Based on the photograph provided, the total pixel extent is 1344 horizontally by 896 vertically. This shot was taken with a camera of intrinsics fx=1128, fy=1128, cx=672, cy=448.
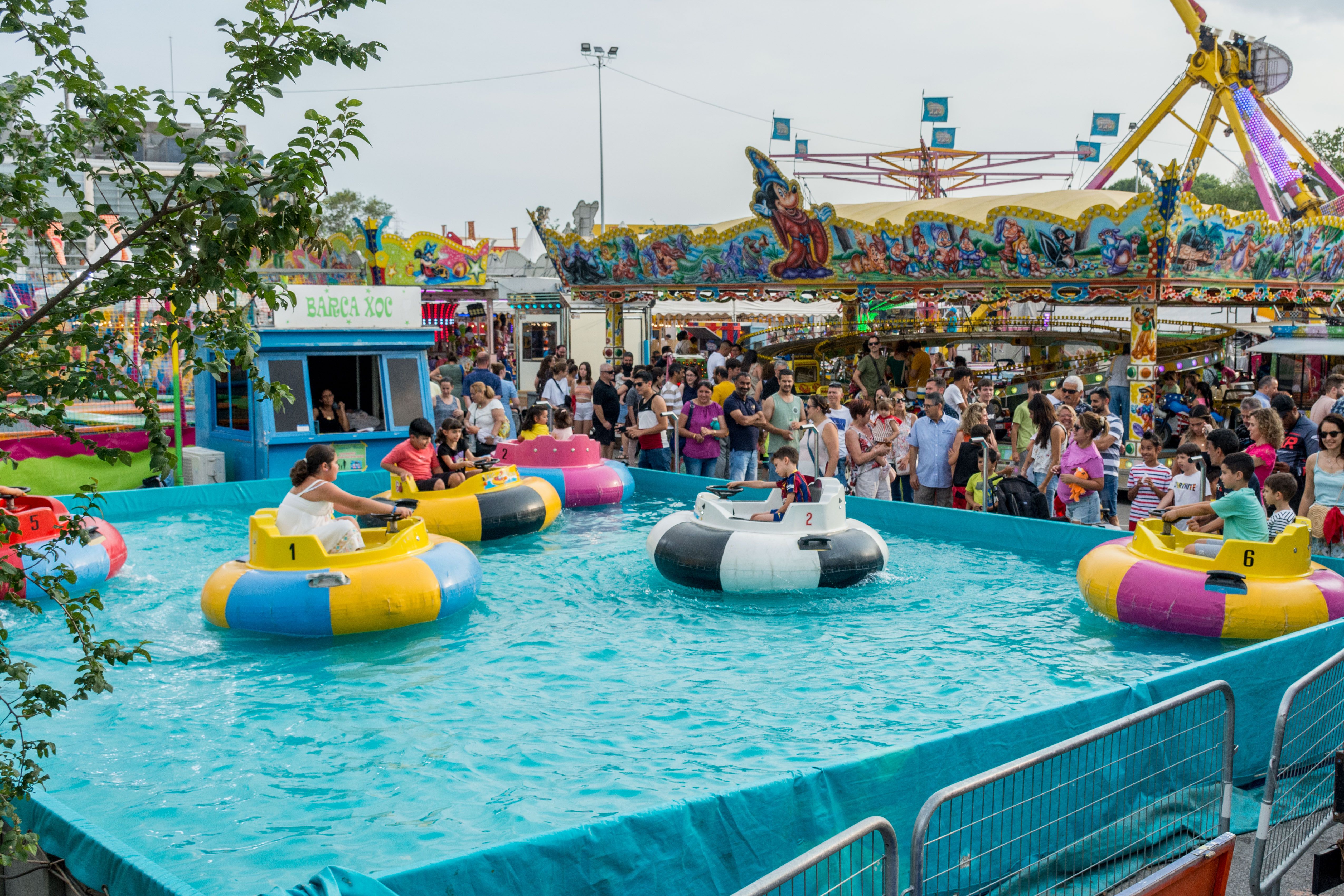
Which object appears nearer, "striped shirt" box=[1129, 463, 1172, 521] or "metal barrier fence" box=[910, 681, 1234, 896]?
"metal barrier fence" box=[910, 681, 1234, 896]

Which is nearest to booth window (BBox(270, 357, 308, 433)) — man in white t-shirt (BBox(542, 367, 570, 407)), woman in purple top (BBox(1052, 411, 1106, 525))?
man in white t-shirt (BBox(542, 367, 570, 407))

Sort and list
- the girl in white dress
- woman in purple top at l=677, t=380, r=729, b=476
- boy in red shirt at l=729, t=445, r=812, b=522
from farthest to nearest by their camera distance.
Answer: woman in purple top at l=677, t=380, r=729, b=476 → boy in red shirt at l=729, t=445, r=812, b=522 → the girl in white dress

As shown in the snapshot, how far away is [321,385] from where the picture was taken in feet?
49.6

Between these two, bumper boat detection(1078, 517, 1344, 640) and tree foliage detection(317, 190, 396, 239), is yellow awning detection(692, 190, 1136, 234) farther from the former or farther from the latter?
tree foliage detection(317, 190, 396, 239)

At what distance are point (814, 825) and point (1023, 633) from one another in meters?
4.17

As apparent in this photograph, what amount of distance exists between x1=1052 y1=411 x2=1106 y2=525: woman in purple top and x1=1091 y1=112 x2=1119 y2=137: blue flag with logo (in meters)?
18.6

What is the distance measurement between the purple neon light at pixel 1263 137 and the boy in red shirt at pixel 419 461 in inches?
638

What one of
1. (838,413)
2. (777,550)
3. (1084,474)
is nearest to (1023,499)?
(1084,474)

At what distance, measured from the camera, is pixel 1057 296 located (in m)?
15.5

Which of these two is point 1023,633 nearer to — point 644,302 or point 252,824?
point 252,824

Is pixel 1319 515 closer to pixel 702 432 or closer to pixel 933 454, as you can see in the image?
pixel 933 454

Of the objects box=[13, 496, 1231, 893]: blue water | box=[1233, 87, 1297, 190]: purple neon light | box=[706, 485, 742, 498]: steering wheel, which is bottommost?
box=[13, 496, 1231, 893]: blue water

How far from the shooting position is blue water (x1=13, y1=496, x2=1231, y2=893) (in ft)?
16.2

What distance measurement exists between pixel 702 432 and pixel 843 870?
930cm
